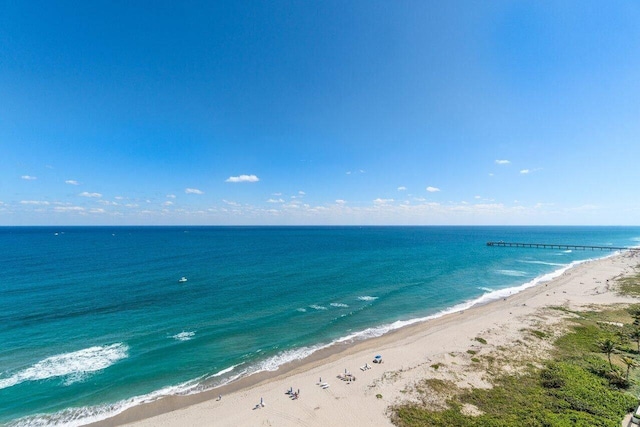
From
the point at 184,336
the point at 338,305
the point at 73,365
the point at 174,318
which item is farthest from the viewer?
the point at 338,305

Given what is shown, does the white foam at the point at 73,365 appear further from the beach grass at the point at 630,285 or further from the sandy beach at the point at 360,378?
the beach grass at the point at 630,285

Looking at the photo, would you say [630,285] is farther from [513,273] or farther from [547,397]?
[547,397]

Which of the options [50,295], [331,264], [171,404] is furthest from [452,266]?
[50,295]

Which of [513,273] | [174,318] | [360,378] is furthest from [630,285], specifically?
[174,318]

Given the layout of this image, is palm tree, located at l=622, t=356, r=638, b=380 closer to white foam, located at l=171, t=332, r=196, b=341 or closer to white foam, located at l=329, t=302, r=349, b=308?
white foam, located at l=329, t=302, r=349, b=308

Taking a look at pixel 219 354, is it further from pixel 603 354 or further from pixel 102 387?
pixel 603 354

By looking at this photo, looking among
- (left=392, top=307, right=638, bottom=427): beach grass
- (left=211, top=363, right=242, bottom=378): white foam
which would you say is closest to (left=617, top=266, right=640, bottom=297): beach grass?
(left=392, top=307, right=638, bottom=427): beach grass

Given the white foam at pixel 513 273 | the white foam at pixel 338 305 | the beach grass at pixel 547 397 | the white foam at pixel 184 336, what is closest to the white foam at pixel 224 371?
the white foam at pixel 184 336
